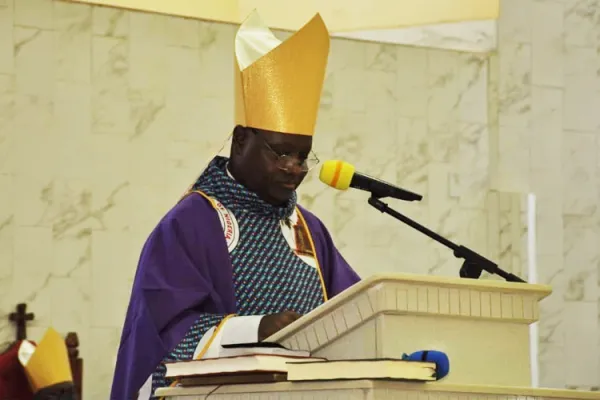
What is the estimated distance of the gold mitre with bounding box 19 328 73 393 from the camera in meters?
5.12

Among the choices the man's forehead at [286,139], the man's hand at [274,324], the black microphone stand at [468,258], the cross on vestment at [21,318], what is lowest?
the cross on vestment at [21,318]

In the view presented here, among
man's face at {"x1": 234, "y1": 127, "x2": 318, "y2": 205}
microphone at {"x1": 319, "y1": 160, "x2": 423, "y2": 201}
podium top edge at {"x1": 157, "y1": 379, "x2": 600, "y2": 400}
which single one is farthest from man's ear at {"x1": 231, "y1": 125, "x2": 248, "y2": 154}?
podium top edge at {"x1": 157, "y1": 379, "x2": 600, "y2": 400}

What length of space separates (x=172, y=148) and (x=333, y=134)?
92cm

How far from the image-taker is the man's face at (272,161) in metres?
3.13

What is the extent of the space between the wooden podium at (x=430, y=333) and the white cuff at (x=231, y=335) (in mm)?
107

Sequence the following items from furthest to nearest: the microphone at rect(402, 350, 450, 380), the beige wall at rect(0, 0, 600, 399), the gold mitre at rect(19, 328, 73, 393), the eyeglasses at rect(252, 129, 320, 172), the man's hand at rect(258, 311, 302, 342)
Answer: the beige wall at rect(0, 0, 600, 399) → the gold mitre at rect(19, 328, 73, 393) → the eyeglasses at rect(252, 129, 320, 172) → the man's hand at rect(258, 311, 302, 342) → the microphone at rect(402, 350, 450, 380)

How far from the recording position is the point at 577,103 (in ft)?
23.6

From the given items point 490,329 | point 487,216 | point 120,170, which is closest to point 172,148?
point 120,170

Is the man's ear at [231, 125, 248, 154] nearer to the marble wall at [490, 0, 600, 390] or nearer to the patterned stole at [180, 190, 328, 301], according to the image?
the patterned stole at [180, 190, 328, 301]

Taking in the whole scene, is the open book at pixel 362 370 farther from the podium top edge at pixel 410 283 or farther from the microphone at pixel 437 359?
the podium top edge at pixel 410 283

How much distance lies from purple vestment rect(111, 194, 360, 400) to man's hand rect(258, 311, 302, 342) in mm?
271

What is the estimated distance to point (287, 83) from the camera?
3.20 meters

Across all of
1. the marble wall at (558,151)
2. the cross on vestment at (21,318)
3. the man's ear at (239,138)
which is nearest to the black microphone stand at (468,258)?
the man's ear at (239,138)

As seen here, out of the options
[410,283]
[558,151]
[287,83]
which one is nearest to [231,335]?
[410,283]
